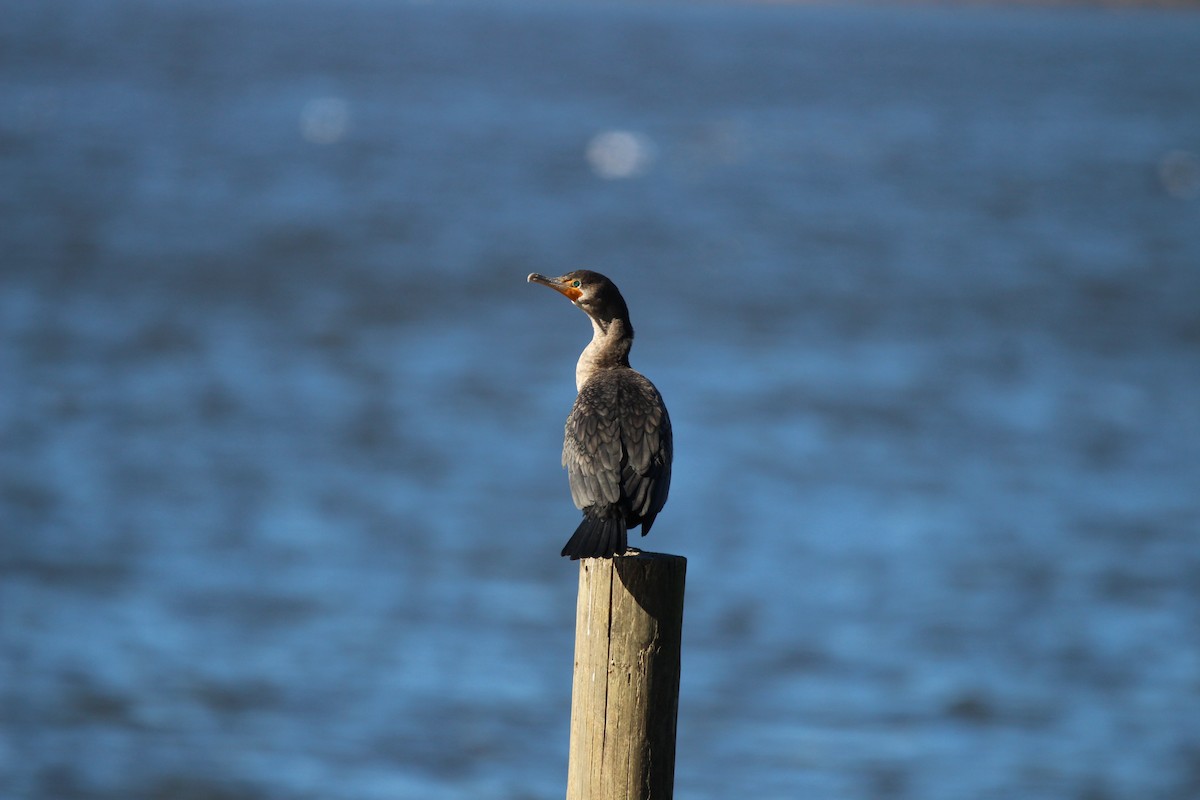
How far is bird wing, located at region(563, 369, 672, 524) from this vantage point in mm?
5215

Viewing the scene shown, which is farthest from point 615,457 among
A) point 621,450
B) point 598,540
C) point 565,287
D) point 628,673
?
point 565,287

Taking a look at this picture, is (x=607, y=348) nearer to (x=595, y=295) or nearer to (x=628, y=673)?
(x=595, y=295)

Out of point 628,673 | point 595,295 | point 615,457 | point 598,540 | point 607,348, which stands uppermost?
point 595,295

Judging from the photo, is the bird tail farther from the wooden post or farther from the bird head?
the bird head

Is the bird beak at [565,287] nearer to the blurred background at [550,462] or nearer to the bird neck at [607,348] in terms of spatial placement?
the bird neck at [607,348]

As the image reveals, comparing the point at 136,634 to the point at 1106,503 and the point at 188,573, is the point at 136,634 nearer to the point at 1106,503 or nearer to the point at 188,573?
the point at 188,573

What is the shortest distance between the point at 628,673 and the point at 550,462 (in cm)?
1215

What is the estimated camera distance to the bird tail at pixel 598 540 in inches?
184

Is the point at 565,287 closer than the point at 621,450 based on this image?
No

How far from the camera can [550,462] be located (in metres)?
16.8

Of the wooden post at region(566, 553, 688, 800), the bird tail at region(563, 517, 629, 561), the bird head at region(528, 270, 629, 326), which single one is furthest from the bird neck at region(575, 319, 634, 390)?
the wooden post at region(566, 553, 688, 800)

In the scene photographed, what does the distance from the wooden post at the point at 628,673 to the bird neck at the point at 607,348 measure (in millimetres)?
1565

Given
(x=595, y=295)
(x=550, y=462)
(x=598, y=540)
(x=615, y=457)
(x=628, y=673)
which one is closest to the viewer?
(x=628, y=673)

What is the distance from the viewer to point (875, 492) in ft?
52.6
